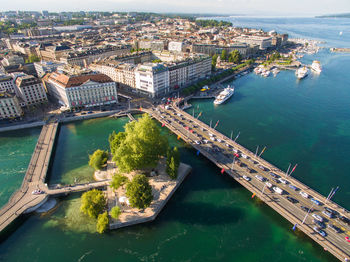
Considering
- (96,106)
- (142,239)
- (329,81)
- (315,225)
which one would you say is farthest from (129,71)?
(329,81)

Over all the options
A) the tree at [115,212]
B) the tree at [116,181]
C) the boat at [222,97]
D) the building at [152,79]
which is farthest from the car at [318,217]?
the building at [152,79]

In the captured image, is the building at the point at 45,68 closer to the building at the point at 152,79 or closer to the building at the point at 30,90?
the building at the point at 30,90

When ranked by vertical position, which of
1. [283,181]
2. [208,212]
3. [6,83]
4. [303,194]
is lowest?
[208,212]

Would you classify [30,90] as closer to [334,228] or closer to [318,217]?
[318,217]

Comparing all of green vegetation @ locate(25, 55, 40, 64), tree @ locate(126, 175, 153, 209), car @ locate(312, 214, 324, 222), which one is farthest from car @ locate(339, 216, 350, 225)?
green vegetation @ locate(25, 55, 40, 64)

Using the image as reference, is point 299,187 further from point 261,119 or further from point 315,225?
point 261,119

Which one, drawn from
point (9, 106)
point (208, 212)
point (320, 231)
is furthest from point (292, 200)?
point (9, 106)

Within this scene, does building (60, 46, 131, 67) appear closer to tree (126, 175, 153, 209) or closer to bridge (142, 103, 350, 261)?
bridge (142, 103, 350, 261)
